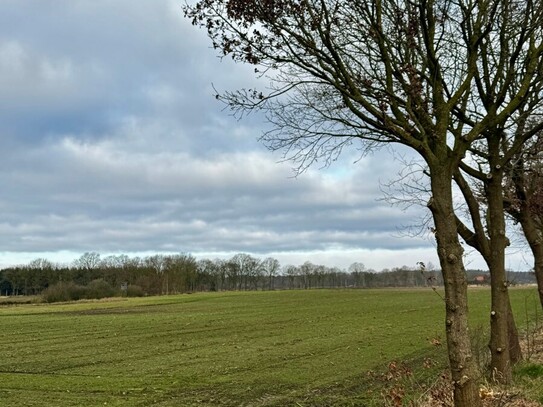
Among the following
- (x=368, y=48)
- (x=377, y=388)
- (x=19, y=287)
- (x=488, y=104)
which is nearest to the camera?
(x=368, y=48)

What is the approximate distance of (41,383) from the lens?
17.3 meters

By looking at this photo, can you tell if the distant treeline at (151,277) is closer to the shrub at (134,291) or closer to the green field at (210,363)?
the shrub at (134,291)

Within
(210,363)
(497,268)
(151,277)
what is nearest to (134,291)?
(151,277)

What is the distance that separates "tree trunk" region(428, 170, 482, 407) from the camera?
19.8ft

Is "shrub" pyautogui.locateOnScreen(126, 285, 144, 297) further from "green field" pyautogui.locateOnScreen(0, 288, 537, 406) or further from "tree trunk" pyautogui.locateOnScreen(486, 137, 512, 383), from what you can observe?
"tree trunk" pyautogui.locateOnScreen(486, 137, 512, 383)

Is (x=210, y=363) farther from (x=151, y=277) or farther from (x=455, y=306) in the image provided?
(x=151, y=277)

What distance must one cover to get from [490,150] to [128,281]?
140 meters

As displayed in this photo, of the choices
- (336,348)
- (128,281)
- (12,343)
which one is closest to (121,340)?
(12,343)

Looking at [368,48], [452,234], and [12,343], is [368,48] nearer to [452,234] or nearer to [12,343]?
[452,234]

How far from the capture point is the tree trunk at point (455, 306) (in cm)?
A: 602

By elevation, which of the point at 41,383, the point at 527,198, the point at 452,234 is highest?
the point at 527,198

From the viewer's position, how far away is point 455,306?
6.08 meters

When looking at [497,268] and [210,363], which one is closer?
[497,268]

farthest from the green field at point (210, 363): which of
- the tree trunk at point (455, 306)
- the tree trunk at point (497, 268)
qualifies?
the tree trunk at point (497, 268)
